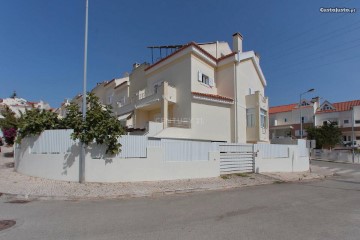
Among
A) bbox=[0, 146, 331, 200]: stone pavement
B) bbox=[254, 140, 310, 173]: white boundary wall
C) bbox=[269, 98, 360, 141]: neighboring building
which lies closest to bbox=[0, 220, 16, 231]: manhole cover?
bbox=[0, 146, 331, 200]: stone pavement

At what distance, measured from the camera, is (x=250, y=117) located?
24.1 meters

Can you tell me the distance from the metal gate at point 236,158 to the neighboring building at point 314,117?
40256 mm

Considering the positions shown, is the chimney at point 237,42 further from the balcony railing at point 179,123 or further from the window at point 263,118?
the balcony railing at point 179,123

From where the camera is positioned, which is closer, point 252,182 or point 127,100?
point 252,182

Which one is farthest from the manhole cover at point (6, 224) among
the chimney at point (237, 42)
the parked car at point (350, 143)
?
the parked car at point (350, 143)

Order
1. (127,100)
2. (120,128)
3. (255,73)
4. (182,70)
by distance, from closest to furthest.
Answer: (120,128)
(182,70)
(255,73)
(127,100)

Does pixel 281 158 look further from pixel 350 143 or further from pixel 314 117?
pixel 314 117

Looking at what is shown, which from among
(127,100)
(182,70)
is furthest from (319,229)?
(127,100)

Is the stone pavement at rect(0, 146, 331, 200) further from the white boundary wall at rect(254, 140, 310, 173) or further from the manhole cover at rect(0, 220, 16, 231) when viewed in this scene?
the white boundary wall at rect(254, 140, 310, 173)

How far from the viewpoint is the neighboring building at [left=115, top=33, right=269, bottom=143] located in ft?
67.1

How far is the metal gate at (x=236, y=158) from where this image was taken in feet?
49.7

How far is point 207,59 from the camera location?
73.9ft

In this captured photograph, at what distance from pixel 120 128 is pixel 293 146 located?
14.8 metres

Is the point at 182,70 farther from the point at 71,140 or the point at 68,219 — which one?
the point at 68,219
